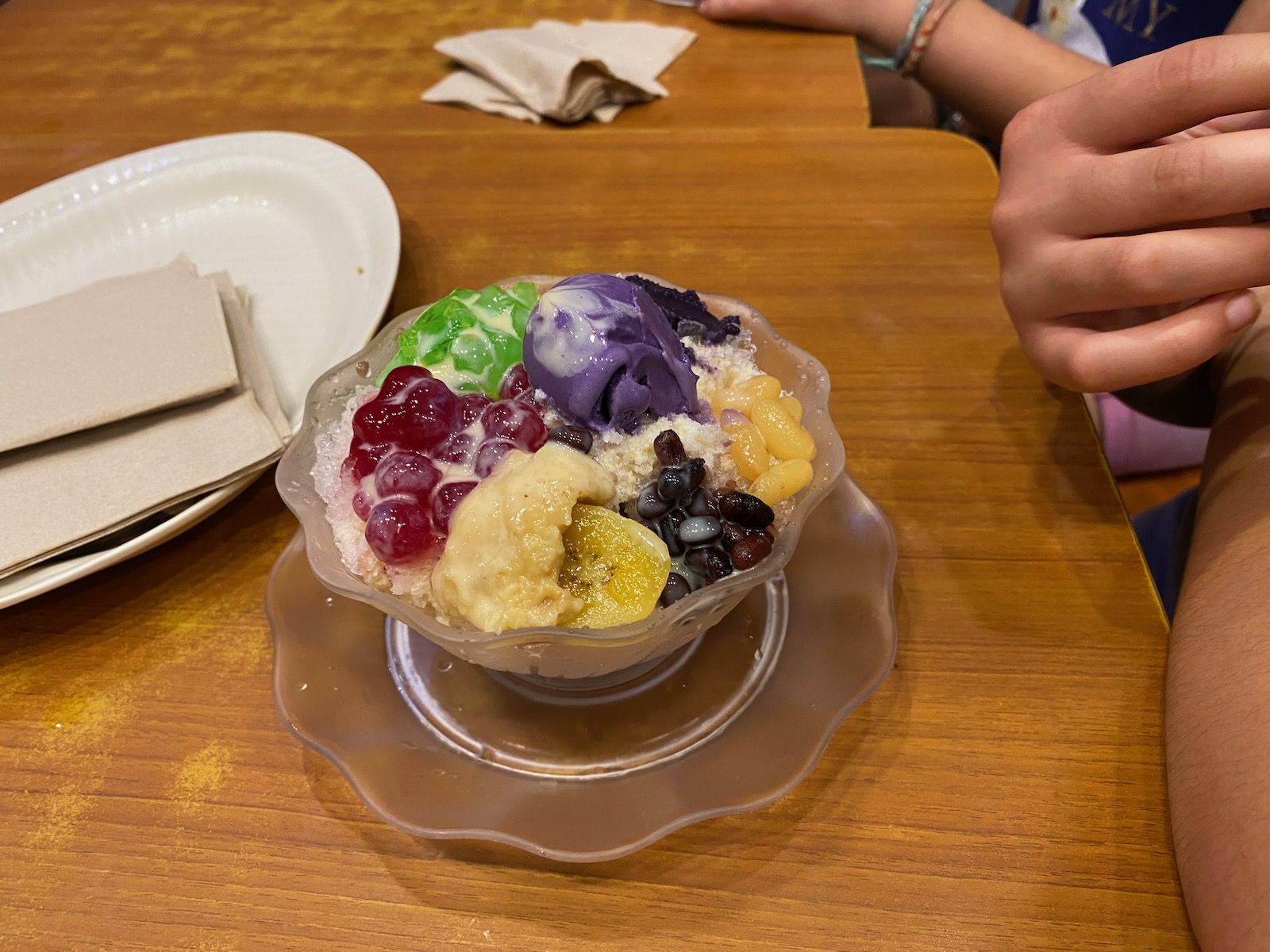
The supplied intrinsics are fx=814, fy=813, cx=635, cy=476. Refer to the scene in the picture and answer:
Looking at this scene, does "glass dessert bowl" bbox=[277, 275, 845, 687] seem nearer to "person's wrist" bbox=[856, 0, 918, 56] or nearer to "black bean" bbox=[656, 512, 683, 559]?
"black bean" bbox=[656, 512, 683, 559]

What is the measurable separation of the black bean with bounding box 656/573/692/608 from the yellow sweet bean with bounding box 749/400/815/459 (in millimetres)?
163

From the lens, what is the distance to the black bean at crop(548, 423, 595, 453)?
2.26 ft

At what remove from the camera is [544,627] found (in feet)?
1.93

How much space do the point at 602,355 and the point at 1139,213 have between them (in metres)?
0.50

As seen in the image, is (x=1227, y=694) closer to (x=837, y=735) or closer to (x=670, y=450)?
(x=837, y=735)

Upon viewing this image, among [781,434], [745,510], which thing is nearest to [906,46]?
[781,434]

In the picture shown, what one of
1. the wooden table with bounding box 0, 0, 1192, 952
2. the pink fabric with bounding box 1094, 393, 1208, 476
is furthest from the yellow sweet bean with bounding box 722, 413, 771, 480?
the pink fabric with bounding box 1094, 393, 1208, 476

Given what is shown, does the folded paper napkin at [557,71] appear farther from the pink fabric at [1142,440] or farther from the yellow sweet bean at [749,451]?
the pink fabric at [1142,440]

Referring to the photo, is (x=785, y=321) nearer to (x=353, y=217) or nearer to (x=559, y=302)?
(x=559, y=302)

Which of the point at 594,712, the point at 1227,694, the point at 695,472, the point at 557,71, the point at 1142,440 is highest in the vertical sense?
the point at 557,71

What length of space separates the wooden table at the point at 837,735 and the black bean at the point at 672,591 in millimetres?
198

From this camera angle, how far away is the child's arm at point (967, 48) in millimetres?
1312

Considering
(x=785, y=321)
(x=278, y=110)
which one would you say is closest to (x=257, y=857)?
(x=785, y=321)

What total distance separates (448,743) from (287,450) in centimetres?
30
